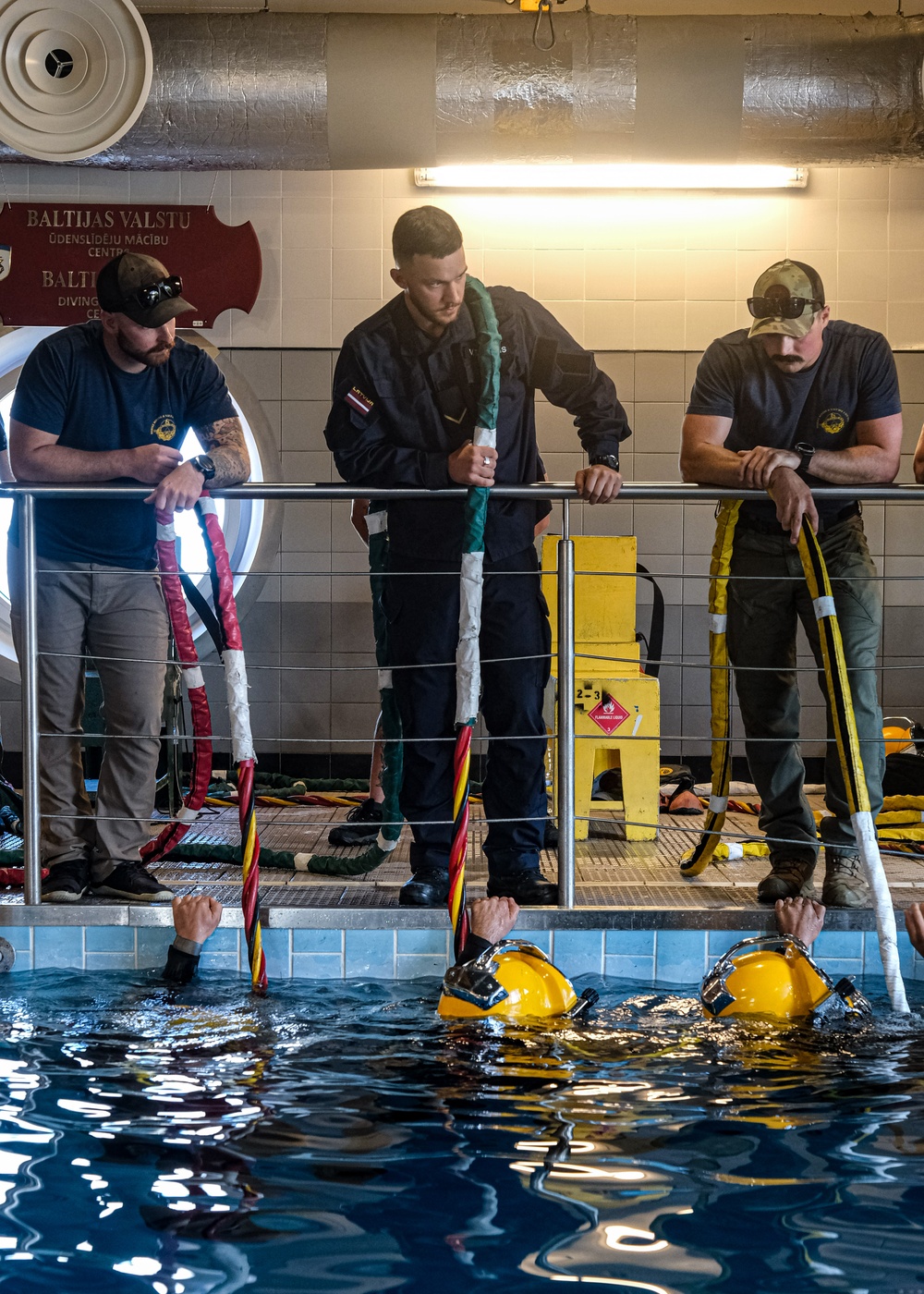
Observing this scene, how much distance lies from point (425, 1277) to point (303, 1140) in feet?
1.42

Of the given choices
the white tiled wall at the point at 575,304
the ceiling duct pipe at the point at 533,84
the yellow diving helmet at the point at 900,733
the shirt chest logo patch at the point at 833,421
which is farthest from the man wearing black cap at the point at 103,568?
the yellow diving helmet at the point at 900,733

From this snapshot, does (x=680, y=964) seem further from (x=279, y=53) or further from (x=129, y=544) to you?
(x=279, y=53)

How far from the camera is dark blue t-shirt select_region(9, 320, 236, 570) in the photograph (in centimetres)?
291

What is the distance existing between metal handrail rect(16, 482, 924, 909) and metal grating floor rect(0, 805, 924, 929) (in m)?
0.10

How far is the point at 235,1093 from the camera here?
1.99 meters

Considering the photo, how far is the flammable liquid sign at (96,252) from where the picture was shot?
19.1 feet

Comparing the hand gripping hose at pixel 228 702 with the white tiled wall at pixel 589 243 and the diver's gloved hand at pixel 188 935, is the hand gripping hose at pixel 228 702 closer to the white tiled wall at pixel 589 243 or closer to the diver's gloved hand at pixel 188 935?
the diver's gloved hand at pixel 188 935

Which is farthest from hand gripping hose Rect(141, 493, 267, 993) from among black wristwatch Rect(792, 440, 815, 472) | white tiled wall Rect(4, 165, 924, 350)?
white tiled wall Rect(4, 165, 924, 350)

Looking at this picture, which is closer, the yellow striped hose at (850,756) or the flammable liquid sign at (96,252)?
the yellow striped hose at (850,756)

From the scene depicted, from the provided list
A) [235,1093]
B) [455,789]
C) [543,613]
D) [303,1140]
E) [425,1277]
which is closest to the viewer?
[425,1277]

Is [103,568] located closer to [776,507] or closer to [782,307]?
[776,507]

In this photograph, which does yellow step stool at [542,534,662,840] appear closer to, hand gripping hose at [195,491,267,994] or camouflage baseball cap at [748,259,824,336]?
camouflage baseball cap at [748,259,824,336]

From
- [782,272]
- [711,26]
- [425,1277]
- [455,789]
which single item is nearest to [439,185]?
[711,26]

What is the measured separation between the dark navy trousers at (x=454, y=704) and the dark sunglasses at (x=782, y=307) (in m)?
0.82
